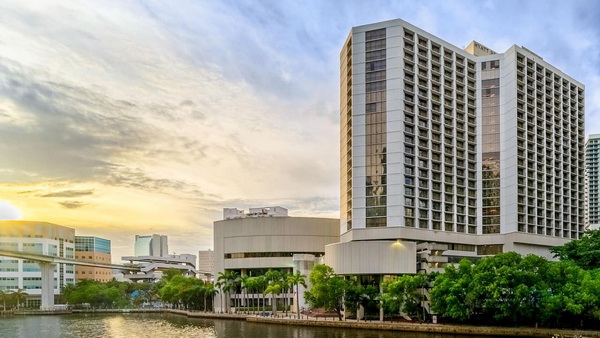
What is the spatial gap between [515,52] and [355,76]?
1592 inches

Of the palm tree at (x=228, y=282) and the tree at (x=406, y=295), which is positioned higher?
the tree at (x=406, y=295)

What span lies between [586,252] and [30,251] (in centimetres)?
15966

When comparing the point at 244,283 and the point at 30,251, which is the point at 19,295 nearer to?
the point at 30,251

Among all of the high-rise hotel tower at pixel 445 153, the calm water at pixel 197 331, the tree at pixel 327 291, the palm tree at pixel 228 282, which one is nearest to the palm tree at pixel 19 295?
the calm water at pixel 197 331

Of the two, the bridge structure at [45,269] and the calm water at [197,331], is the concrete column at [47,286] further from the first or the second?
the calm water at [197,331]

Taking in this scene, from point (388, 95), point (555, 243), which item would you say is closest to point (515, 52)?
point (388, 95)


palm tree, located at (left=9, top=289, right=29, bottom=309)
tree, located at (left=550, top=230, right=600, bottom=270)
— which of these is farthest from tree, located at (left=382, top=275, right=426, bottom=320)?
palm tree, located at (left=9, top=289, right=29, bottom=309)

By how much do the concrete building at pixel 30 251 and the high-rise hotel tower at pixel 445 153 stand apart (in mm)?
108690

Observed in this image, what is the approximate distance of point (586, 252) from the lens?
89.2m

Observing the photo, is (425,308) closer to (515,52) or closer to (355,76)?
(355,76)

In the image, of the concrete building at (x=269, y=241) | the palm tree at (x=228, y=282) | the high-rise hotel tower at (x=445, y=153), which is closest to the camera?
the high-rise hotel tower at (x=445, y=153)

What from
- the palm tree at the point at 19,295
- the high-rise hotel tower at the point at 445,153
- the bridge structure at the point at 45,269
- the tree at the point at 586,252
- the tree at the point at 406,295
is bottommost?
the palm tree at the point at 19,295

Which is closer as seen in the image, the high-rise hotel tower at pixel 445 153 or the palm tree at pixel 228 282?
the high-rise hotel tower at pixel 445 153

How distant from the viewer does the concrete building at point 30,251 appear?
16138 centimetres
